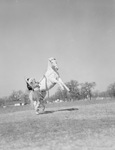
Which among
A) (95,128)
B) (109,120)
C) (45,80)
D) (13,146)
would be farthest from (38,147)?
(45,80)

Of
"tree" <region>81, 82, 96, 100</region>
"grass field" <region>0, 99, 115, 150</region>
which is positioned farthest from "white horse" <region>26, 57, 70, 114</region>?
"tree" <region>81, 82, 96, 100</region>

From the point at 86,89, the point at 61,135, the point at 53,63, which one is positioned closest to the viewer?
the point at 61,135

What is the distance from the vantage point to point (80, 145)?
18.5ft

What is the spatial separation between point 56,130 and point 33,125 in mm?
1423

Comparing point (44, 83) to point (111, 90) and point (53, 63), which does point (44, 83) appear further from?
point (111, 90)

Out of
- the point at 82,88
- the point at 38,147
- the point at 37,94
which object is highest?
the point at 82,88

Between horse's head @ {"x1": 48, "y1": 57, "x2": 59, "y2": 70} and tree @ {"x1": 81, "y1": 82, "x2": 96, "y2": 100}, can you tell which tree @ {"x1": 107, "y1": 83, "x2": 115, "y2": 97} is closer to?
tree @ {"x1": 81, "y1": 82, "x2": 96, "y2": 100}

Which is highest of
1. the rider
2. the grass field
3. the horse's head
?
the horse's head

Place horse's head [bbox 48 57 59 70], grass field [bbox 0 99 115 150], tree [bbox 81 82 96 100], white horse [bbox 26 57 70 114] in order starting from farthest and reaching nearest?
tree [bbox 81 82 96 100]
horse's head [bbox 48 57 59 70]
white horse [bbox 26 57 70 114]
grass field [bbox 0 99 115 150]

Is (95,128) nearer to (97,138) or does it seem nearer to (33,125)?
(97,138)

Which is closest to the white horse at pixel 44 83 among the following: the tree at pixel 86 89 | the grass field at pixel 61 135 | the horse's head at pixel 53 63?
the horse's head at pixel 53 63

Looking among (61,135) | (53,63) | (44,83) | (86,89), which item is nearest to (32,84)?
(44,83)

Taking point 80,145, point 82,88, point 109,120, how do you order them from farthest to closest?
point 82,88 → point 109,120 → point 80,145

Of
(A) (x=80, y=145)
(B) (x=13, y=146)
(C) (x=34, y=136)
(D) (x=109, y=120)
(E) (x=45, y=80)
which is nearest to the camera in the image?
(A) (x=80, y=145)
